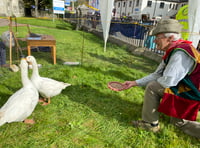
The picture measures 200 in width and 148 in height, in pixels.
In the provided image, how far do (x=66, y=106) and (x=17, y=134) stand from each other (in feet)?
3.47

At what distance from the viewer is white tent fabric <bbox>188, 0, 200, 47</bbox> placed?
180 inches

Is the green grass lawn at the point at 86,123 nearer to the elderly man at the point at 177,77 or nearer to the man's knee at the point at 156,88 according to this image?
the elderly man at the point at 177,77

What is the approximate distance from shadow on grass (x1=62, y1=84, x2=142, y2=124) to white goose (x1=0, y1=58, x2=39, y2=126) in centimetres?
107

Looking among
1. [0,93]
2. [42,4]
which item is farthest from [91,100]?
[42,4]

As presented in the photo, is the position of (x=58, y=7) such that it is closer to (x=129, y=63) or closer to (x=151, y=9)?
(x=129, y=63)

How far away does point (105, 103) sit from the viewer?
3471mm

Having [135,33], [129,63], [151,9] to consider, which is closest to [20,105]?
[129,63]

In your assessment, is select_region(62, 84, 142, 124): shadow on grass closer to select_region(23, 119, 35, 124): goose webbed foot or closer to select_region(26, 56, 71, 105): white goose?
select_region(26, 56, 71, 105): white goose

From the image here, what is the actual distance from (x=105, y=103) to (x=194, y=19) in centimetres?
401

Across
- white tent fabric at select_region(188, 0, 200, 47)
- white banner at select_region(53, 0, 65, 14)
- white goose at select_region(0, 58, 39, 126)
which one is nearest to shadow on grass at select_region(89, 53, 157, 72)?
white tent fabric at select_region(188, 0, 200, 47)

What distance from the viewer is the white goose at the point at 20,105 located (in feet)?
7.37

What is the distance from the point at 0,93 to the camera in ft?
11.0

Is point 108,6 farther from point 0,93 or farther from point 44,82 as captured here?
point 0,93

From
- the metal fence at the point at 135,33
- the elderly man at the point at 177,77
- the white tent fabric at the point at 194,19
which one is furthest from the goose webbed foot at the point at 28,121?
the metal fence at the point at 135,33
